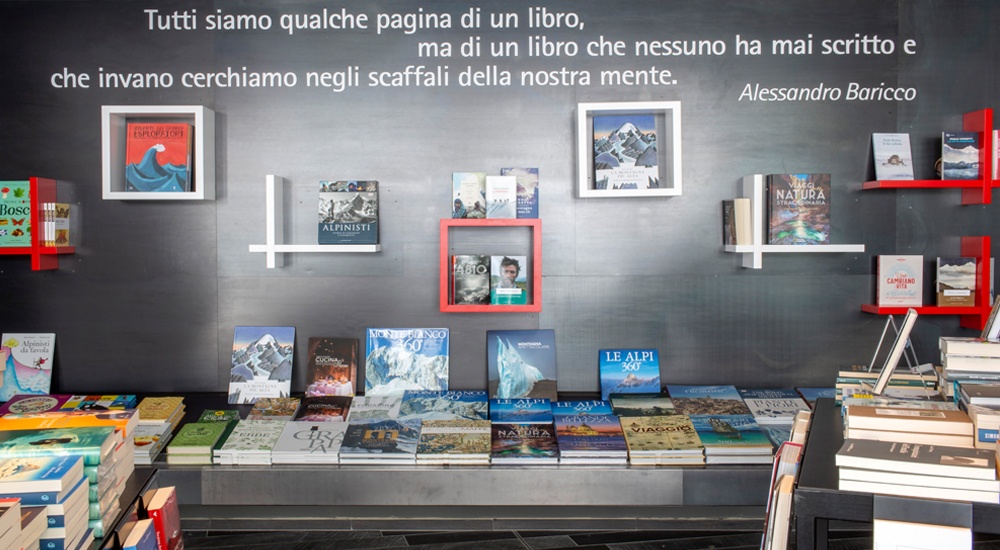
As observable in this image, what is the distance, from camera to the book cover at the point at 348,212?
12.1ft

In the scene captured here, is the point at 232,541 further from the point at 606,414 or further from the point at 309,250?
the point at 606,414

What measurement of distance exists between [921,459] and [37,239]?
11.8ft

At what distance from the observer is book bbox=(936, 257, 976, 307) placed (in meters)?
3.65

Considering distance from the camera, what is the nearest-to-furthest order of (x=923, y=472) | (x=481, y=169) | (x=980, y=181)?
(x=923, y=472), (x=980, y=181), (x=481, y=169)

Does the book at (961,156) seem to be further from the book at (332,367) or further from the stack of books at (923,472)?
the book at (332,367)

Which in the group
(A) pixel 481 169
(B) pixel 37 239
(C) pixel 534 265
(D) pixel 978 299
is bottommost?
(D) pixel 978 299

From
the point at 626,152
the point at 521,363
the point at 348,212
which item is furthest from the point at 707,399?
the point at 348,212

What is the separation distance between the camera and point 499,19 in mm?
3789

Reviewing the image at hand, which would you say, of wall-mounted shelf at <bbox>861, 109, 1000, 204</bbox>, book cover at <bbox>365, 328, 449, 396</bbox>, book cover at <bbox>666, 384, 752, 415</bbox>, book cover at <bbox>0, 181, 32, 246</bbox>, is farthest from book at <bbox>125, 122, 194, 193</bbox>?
wall-mounted shelf at <bbox>861, 109, 1000, 204</bbox>

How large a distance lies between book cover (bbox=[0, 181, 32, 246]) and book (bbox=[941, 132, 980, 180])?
167 inches

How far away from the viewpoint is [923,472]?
1660 mm

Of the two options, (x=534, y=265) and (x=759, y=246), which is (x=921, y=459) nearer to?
(x=759, y=246)

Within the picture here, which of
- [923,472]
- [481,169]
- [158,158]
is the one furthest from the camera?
[481,169]

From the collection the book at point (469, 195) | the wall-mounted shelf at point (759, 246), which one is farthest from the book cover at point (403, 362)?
the wall-mounted shelf at point (759, 246)
